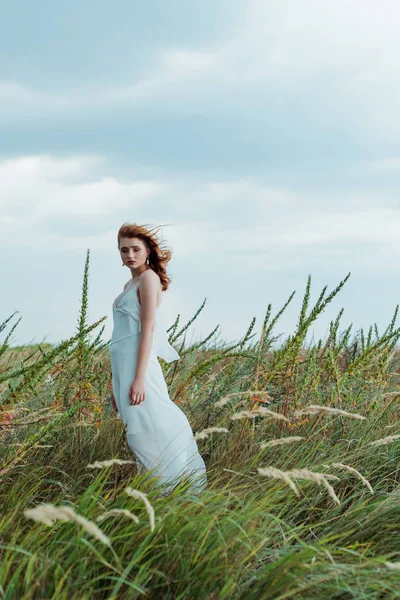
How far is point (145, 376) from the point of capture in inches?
160

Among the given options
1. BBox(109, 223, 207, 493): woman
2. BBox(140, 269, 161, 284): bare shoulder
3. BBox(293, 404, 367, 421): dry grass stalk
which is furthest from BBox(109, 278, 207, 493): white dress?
BBox(293, 404, 367, 421): dry grass stalk

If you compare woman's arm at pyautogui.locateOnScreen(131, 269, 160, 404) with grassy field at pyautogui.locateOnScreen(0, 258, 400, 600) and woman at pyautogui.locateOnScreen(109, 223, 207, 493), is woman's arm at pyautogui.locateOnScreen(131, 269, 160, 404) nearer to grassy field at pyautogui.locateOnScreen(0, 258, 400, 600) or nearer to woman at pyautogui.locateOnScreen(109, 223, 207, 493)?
woman at pyautogui.locateOnScreen(109, 223, 207, 493)

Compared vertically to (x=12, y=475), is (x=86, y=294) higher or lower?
higher

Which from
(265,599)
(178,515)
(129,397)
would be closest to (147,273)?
(129,397)

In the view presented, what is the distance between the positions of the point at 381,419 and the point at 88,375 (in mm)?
2366

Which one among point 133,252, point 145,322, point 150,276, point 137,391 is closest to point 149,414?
point 137,391

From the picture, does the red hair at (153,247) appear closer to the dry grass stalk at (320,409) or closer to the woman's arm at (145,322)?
the woman's arm at (145,322)

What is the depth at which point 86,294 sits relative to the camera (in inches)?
153

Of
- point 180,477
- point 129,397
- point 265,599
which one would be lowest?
point 265,599

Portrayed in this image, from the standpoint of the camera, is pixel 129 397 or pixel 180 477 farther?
pixel 129 397

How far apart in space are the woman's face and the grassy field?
0.57m

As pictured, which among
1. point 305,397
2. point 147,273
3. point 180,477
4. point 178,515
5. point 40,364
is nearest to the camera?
point 178,515

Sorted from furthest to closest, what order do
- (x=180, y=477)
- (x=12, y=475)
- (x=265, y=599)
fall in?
(x=12, y=475) < (x=180, y=477) < (x=265, y=599)

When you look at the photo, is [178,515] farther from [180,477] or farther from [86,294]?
[86,294]
